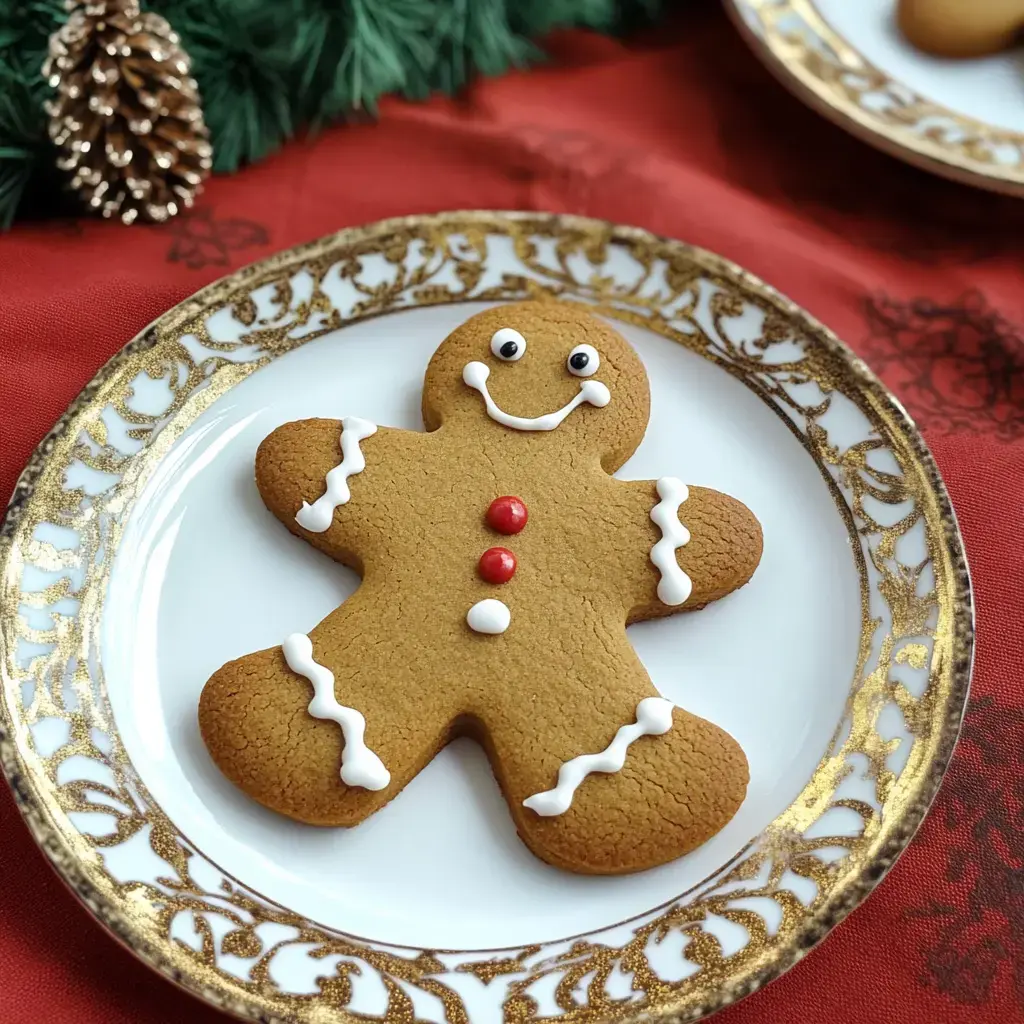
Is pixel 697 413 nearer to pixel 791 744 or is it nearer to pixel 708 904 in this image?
pixel 791 744

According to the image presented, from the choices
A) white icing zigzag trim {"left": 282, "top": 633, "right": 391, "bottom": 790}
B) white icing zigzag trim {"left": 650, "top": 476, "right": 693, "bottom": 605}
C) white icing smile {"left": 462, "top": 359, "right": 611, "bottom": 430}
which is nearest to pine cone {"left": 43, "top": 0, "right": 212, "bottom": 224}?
white icing smile {"left": 462, "top": 359, "right": 611, "bottom": 430}

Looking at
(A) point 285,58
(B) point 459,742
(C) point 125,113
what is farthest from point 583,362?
(C) point 125,113

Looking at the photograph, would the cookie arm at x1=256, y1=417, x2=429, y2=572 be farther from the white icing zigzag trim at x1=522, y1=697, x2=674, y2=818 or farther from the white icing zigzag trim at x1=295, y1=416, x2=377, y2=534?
the white icing zigzag trim at x1=522, y1=697, x2=674, y2=818

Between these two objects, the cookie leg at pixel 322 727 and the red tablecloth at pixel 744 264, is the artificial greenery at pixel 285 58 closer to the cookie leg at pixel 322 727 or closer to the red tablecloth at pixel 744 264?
the red tablecloth at pixel 744 264

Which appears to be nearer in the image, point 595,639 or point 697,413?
point 595,639

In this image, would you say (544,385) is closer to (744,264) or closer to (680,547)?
(680,547)

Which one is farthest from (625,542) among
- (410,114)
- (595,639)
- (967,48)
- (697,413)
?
(967,48)

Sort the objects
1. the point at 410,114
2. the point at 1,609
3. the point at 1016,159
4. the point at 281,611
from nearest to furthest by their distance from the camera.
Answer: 1. the point at 1,609
2. the point at 281,611
3. the point at 1016,159
4. the point at 410,114
